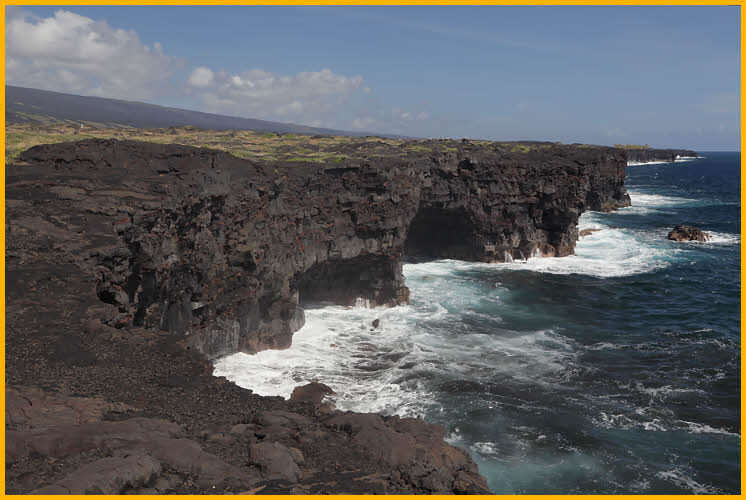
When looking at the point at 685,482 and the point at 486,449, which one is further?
the point at 486,449

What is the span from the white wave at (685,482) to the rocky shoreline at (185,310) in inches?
479

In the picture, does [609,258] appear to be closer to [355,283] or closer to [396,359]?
[355,283]

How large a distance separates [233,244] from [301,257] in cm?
791

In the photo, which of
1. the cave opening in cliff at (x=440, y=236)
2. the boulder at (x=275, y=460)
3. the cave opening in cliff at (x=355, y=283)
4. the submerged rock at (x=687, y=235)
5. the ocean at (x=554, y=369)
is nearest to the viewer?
the boulder at (x=275, y=460)

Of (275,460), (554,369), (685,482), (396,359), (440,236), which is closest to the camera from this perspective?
(275,460)

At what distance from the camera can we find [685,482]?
21.8 meters

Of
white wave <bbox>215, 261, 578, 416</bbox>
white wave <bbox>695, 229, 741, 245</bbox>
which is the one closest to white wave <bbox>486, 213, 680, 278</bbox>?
white wave <bbox>695, 229, 741, 245</bbox>

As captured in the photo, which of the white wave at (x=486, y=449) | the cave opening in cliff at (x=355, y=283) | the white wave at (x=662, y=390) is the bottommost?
the white wave at (x=486, y=449)

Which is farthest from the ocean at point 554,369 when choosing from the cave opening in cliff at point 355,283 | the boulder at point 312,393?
the boulder at point 312,393

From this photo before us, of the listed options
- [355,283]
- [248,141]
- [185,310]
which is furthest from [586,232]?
[185,310]

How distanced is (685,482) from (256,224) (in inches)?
1032

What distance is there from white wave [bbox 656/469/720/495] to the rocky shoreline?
12162 mm

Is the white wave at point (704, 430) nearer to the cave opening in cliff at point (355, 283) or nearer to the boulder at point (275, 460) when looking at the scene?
the boulder at point (275, 460)

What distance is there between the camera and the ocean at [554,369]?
76.0 feet
